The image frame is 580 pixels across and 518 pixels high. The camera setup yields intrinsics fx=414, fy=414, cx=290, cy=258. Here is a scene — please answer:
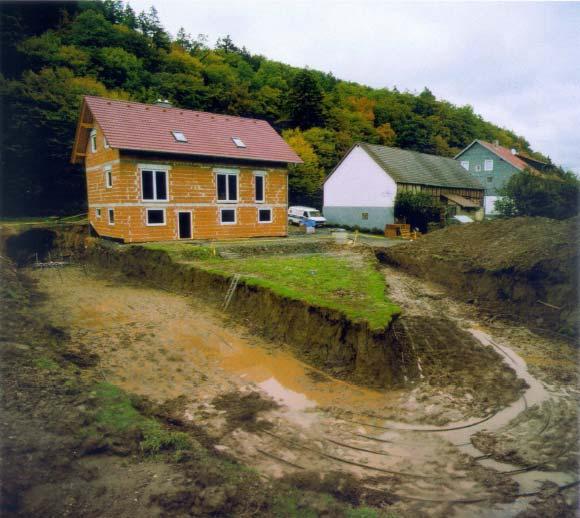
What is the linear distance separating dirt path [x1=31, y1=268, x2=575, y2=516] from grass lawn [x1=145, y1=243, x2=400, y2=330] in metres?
1.57

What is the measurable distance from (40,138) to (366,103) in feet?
149

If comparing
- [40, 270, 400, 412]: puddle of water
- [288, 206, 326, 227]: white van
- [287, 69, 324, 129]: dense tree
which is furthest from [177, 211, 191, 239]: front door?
[287, 69, 324, 129]: dense tree

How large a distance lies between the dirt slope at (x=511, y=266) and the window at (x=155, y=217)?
36.1 feet

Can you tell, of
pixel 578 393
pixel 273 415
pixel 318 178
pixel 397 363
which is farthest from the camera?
pixel 318 178

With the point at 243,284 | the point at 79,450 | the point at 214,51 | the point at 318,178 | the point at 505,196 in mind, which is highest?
the point at 214,51

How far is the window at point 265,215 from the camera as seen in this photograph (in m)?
24.3

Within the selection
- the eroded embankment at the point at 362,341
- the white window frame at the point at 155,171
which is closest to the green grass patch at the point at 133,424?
the eroded embankment at the point at 362,341

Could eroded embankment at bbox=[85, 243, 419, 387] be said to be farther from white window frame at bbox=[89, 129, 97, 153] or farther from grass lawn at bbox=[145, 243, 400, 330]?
white window frame at bbox=[89, 129, 97, 153]

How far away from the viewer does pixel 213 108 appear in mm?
44719

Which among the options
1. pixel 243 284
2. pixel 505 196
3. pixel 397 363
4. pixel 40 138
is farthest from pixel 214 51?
pixel 397 363

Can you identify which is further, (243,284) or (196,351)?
(243,284)

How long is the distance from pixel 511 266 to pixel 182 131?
17068mm

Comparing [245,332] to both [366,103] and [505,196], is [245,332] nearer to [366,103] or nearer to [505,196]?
[505,196]

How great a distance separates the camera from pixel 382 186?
31.6 metres
